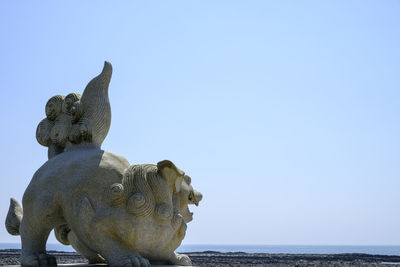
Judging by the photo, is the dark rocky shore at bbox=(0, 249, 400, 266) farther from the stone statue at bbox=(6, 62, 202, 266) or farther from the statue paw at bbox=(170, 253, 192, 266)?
the statue paw at bbox=(170, 253, 192, 266)

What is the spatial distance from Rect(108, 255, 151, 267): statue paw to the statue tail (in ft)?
7.81

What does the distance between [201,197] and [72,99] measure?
2542mm

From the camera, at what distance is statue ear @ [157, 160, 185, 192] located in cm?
759

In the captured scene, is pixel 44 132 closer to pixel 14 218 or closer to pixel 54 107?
pixel 54 107

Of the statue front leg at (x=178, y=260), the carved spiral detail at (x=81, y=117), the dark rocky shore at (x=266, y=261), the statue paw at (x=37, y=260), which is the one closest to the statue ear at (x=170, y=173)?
the statue front leg at (x=178, y=260)

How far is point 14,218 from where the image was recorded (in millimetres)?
8875

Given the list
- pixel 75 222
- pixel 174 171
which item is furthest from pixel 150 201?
pixel 75 222

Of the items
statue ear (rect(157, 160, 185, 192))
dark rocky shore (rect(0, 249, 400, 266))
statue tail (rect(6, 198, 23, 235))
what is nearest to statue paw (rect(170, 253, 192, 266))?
statue ear (rect(157, 160, 185, 192))

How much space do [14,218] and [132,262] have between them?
9.07ft

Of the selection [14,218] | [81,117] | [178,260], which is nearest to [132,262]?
[178,260]

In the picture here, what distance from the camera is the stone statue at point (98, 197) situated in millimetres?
7332

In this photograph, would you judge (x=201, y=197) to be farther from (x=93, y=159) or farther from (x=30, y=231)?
(x=30, y=231)

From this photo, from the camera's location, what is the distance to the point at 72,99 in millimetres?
8516

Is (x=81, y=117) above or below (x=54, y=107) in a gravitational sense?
below
